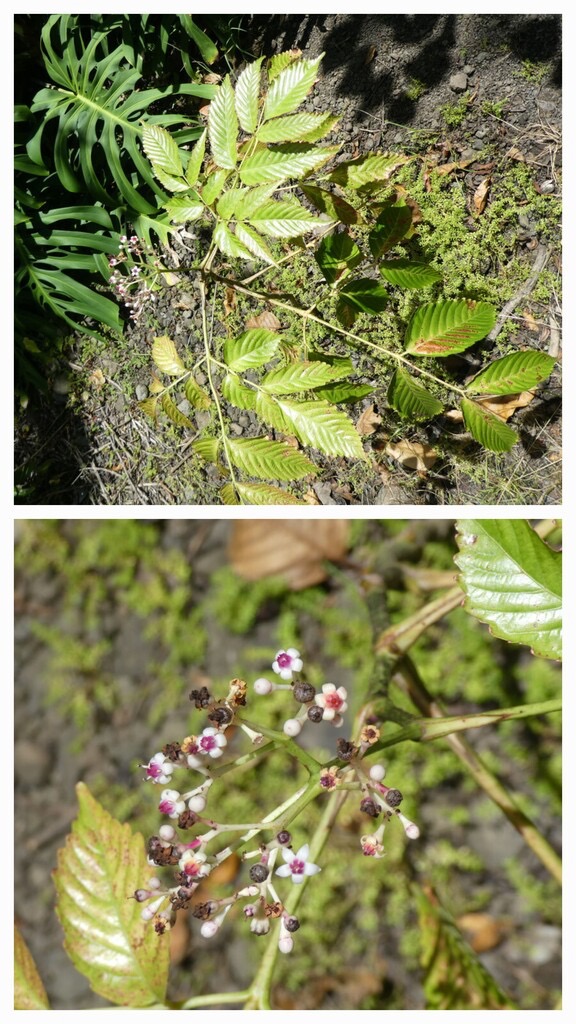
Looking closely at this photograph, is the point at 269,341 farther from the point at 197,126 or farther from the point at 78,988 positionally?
the point at 78,988

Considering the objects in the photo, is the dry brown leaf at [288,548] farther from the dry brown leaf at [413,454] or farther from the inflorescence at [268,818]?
the inflorescence at [268,818]

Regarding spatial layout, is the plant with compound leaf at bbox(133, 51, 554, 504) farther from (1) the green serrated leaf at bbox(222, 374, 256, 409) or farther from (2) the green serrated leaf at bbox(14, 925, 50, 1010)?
(2) the green serrated leaf at bbox(14, 925, 50, 1010)

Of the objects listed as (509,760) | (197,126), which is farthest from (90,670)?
(197,126)

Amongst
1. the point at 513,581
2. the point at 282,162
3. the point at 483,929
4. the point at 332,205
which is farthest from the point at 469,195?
the point at 483,929

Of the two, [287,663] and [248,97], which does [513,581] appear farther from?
[248,97]

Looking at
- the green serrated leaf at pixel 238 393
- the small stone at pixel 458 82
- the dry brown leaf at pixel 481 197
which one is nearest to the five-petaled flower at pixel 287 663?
the green serrated leaf at pixel 238 393
